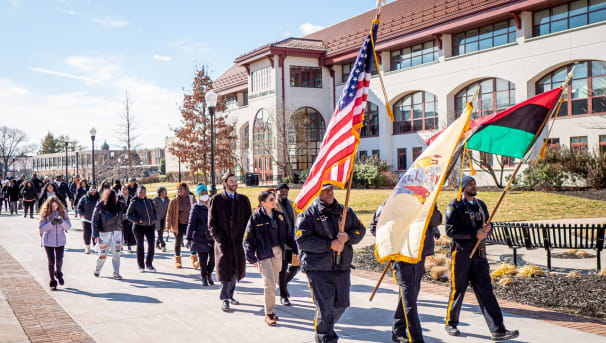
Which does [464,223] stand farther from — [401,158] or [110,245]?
[401,158]

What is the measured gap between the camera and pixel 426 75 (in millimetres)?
35438

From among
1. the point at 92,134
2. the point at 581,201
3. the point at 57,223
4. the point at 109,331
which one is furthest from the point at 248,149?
the point at 109,331

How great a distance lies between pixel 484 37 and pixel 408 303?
3025 centimetres

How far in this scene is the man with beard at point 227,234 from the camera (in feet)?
24.2

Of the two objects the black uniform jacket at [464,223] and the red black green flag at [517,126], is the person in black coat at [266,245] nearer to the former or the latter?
the black uniform jacket at [464,223]

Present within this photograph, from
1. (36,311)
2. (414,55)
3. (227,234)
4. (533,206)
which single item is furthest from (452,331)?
(414,55)

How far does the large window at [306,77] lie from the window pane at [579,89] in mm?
19899

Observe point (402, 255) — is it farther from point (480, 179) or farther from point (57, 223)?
point (480, 179)

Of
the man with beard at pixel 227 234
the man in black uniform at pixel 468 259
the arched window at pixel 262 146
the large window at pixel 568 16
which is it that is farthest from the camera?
the arched window at pixel 262 146

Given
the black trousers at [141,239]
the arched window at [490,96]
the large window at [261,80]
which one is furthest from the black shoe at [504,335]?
the large window at [261,80]

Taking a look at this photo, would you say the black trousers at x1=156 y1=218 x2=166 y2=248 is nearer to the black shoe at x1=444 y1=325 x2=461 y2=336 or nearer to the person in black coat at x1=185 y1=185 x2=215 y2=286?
the person in black coat at x1=185 y1=185 x2=215 y2=286

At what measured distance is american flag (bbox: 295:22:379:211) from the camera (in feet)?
17.9

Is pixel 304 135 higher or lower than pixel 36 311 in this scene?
higher

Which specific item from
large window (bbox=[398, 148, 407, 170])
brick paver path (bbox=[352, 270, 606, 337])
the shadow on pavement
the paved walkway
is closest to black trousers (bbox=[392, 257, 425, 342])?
the paved walkway
